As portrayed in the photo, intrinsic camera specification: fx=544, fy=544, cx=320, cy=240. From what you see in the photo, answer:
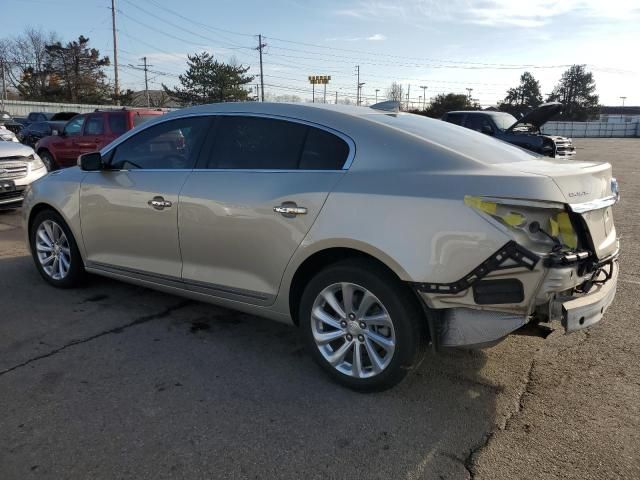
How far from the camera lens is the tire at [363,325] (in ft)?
9.84

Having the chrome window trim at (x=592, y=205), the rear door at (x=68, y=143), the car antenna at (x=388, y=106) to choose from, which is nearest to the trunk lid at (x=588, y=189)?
the chrome window trim at (x=592, y=205)

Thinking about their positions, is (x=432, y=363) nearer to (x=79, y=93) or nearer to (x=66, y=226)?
(x=66, y=226)

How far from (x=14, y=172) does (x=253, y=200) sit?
7.04 meters

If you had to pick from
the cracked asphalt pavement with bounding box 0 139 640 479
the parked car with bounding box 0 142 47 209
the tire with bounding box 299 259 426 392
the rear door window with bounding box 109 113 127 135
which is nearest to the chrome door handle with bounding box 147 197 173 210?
the cracked asphalt pavement with bounding box 0 139 640 479

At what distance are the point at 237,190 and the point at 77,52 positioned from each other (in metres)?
69.0

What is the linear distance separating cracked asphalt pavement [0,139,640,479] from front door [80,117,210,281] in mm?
511

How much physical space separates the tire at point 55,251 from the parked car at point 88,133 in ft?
23.1

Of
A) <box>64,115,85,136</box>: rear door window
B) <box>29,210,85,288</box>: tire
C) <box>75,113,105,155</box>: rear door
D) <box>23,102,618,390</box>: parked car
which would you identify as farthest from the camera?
<box>64,115,85,136</box>: rear door window

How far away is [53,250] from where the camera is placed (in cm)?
514

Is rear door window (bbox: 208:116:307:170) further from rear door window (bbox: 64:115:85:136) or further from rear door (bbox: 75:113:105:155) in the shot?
rear door window (bbox: 64:115:85:136)

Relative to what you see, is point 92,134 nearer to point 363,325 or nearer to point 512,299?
point 363,325

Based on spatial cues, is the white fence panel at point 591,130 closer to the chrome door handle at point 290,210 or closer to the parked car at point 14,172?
the parked car at point 14,172

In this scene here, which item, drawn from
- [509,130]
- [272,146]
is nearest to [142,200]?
[272,146]

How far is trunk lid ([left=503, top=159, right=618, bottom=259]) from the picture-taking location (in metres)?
2.82
